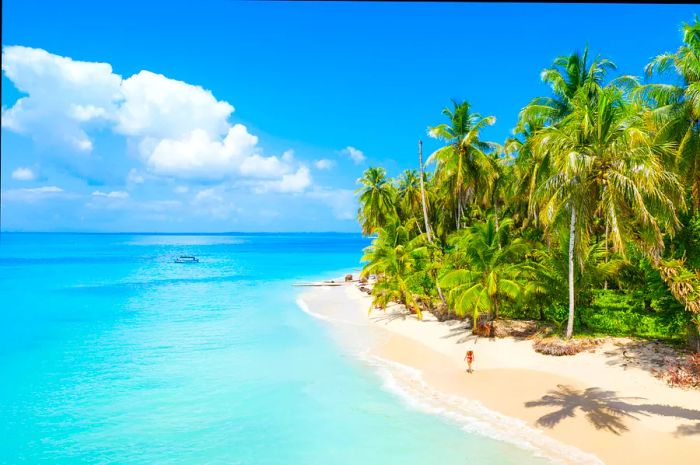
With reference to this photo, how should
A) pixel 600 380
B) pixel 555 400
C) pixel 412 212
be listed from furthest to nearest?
1. pixel 412 212
2. pixel 600 380
3. pixel 555 400

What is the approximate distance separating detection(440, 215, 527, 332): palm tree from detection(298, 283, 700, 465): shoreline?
188cm

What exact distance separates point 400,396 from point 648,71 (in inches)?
575

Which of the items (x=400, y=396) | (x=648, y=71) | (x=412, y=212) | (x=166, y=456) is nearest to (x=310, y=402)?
(x=400, y=396)

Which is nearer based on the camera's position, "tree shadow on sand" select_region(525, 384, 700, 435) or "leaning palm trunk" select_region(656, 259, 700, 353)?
"tree shadow on sand" select_region(525, 384, 700, 435)

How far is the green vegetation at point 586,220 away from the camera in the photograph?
13680mm

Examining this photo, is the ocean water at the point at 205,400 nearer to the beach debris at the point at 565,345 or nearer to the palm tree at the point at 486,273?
the palm tree at the point at 486,273

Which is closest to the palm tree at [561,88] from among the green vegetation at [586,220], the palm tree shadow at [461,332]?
the green vegetation at [586,220]

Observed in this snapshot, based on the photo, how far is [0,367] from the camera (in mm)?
19750

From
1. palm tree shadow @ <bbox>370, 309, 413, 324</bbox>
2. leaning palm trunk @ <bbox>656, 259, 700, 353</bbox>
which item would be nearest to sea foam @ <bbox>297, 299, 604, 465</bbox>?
leaning palm trunk @ <bbox>656, 259, 700, 353</bbox>

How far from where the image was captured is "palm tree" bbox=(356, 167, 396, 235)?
39.9m

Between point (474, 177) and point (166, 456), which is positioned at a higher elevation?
point (474, 177)

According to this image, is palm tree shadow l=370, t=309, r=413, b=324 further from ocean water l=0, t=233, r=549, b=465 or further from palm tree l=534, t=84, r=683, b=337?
palm tree l=534, t=84, r=683, b=337

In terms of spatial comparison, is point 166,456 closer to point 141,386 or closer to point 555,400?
point 141,386

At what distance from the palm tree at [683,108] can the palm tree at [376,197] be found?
25223mm
